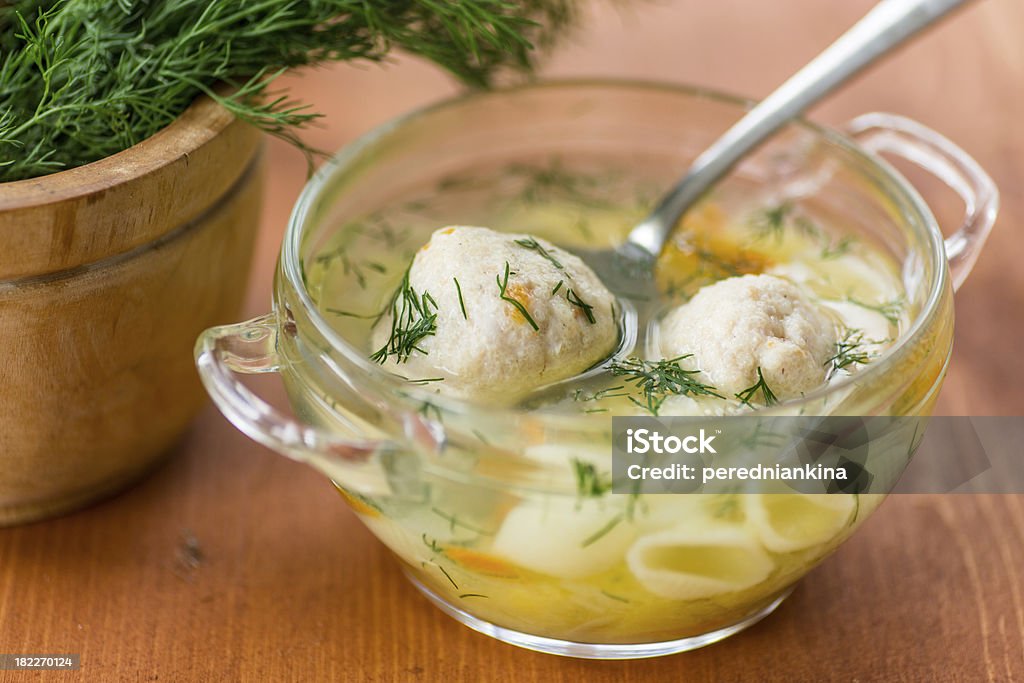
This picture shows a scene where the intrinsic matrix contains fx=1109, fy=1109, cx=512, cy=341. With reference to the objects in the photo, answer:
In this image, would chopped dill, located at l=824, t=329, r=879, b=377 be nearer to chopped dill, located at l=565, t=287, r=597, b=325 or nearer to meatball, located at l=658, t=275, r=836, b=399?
meatball, located at l=658, t=275, r=836, b=399

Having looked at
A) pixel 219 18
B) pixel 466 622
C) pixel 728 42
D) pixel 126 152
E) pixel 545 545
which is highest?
pixel 728 42

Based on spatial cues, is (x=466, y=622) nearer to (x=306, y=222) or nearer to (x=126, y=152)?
(x=306, y=222)

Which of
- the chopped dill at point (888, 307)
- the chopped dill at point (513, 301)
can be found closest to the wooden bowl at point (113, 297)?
the chopped dill at point (513, 301)

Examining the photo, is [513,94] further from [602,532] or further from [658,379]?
[602,532]

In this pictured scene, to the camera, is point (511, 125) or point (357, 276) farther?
point (511, 125)

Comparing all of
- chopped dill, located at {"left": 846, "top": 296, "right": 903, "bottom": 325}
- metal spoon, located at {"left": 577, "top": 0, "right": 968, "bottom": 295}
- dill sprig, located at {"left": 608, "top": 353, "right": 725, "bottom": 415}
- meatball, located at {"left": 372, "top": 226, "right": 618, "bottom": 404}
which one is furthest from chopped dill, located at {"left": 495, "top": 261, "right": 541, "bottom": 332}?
chopped dill, located at {"left": 846, "top": 296, "right": 903, "bottom": 325}

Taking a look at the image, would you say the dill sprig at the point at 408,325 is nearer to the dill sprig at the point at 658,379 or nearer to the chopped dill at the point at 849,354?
the dill sprig at the point at 658,379

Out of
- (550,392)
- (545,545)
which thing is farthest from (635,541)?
(550,392)
